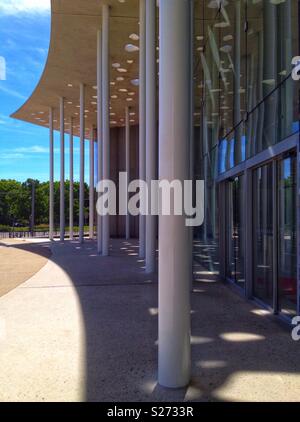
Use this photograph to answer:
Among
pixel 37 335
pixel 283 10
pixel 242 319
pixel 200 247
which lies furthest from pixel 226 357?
pixel 200 247

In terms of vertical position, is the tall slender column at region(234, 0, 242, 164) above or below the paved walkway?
above

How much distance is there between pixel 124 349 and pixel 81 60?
18.7m

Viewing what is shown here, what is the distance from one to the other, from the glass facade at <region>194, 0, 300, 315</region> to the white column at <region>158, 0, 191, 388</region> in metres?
2.69

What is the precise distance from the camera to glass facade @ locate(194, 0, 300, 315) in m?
6.67

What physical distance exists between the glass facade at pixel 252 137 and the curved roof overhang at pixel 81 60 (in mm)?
4377

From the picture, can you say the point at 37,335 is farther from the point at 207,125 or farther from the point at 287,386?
the point at 207,125

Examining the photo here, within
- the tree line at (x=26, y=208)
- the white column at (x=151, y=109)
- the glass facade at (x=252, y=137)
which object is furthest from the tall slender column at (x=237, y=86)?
the tree line at (x=26, y=208)

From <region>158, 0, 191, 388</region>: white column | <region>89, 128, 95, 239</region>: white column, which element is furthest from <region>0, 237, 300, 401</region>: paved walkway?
<region>89, 128, 95, 239</region>: white column

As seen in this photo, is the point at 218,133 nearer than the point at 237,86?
No

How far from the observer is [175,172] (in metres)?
4.00

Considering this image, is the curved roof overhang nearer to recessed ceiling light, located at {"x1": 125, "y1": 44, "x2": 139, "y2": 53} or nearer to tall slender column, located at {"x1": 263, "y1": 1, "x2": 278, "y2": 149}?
recessed ceiling light, located at {"x1": 125, "y1": 44, "x2": 139, "y2": 53}

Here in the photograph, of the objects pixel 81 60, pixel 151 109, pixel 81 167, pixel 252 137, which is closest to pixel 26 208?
pixel 81 167

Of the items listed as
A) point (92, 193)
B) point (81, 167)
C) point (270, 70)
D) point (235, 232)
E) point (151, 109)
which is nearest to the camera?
point (270, 70)

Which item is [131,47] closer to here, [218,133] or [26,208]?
[218,133]
